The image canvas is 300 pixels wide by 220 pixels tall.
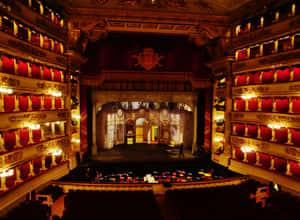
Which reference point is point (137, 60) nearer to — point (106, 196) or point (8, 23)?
point (8, 23)

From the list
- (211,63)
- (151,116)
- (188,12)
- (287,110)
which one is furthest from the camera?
(151,116)

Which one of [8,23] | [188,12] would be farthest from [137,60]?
[8,23]

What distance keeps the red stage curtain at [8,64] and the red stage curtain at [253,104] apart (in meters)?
14.4

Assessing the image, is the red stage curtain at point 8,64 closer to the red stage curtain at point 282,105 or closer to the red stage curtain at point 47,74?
the red stage curtain at point 47,74

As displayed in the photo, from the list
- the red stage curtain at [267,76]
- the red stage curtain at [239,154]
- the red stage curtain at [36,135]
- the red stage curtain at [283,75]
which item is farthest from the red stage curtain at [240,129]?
the red stage curtain at [36,135]

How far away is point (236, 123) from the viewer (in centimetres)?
1416

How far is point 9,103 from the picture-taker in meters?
9.34

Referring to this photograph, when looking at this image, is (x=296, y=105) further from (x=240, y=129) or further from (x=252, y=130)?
(x=240, y=129)

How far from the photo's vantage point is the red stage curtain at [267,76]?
1206 centimetres

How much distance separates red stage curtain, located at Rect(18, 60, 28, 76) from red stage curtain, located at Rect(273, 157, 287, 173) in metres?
15.4

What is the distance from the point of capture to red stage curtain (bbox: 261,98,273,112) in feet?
39.6

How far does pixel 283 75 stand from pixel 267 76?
983 mm

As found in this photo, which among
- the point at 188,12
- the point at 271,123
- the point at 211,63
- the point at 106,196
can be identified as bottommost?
the point at 106,196

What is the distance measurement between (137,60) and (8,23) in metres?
8.96
